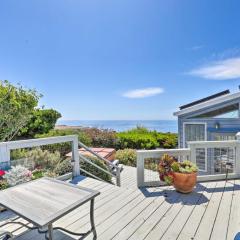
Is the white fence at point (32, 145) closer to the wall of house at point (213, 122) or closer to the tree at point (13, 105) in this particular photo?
the tree at point (13, 105)

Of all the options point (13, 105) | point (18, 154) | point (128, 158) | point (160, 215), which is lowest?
point (128, 158)

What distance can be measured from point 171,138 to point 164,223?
37.6 ft

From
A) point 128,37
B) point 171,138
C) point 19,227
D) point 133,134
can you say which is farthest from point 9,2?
point 171,138

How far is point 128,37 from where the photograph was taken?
10.4 meters

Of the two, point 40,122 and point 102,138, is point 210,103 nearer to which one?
point 102,138

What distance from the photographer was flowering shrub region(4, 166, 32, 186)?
372cm

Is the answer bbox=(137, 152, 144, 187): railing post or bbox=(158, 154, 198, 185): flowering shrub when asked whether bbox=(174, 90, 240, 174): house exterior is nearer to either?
bbox=(158, 154, 198, 185): flowering shrub

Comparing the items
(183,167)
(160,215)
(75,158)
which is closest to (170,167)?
(183,167)

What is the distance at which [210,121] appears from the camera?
31.0ft

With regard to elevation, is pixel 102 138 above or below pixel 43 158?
below

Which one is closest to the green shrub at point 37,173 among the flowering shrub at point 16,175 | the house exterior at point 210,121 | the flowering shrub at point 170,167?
the flowering shrub at point 16,175

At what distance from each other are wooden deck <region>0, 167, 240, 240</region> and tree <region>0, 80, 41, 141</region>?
554 cm

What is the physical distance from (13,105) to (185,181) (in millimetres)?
6946

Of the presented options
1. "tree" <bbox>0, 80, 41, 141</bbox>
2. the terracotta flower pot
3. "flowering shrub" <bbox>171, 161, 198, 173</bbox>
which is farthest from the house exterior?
"tree" <bbox>0, 80, 41, 141</bbox>
